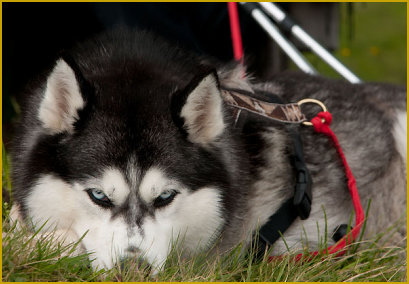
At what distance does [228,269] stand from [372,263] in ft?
2.69

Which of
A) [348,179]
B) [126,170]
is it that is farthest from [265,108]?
[126,170]

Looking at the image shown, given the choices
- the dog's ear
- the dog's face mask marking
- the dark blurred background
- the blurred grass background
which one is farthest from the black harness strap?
the blurred grass background

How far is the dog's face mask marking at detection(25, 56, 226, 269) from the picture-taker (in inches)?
102

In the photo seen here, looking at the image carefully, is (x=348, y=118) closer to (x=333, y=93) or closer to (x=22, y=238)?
(x=333, y=93)

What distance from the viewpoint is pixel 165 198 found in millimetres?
2656

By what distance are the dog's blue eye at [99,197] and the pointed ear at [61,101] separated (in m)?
0.31

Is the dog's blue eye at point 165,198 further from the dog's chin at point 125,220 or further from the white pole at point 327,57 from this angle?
the white pole at point 327,57

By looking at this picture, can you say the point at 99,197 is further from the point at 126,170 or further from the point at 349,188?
the point at 349,188

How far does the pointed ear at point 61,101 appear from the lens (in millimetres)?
2586

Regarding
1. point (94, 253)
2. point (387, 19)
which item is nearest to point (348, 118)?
point (94, 253)

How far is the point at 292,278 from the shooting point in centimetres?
276

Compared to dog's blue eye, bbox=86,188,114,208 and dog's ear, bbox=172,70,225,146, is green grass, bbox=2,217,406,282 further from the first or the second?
dog's ear, bbox=172,70,225,146

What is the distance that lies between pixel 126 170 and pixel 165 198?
227mm

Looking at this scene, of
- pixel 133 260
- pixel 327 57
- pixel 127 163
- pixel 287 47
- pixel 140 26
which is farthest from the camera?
pixel 140 26
